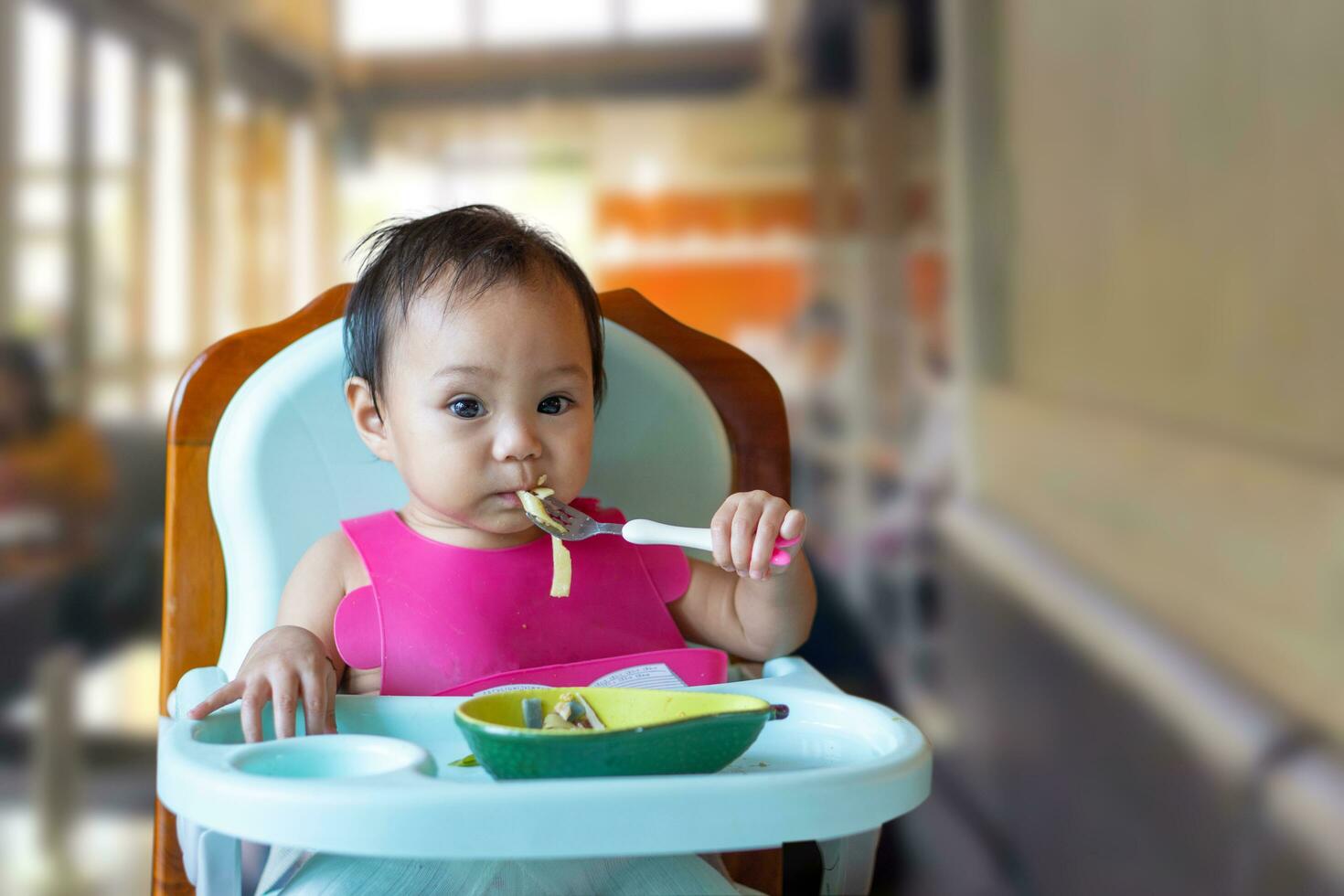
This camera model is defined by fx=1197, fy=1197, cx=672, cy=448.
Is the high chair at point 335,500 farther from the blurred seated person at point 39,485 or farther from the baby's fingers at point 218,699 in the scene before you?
the blurred seated person at point 39,485

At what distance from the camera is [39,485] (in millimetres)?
2268

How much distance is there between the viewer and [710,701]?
493 millimetres

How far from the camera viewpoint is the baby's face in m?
0.60

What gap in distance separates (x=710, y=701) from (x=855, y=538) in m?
2.02

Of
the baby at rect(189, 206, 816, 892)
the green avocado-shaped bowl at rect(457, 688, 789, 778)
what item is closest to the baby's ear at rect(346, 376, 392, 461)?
the baby at rect(189, 206, 816, 892)

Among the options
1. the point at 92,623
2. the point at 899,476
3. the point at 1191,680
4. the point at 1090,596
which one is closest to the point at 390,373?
the point at 1191,680

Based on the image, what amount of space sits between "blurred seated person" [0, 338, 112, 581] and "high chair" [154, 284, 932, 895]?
1683 mm

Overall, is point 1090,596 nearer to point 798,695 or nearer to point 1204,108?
point 1204,108

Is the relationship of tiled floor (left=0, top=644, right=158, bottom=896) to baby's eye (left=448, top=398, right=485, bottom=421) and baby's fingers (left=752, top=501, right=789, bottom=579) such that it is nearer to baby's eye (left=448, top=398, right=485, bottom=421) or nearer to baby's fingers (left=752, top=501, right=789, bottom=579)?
baby's eye (left=448, top=398, right=485, bottom=421)

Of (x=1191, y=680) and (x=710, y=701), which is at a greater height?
(x=710, y=701)

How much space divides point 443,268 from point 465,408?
0.07m

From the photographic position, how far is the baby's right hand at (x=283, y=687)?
523 mm

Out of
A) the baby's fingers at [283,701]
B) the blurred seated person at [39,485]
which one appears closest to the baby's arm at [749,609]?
the baby's fingers at [283,701]

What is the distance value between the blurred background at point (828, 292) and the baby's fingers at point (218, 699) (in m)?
1.16
